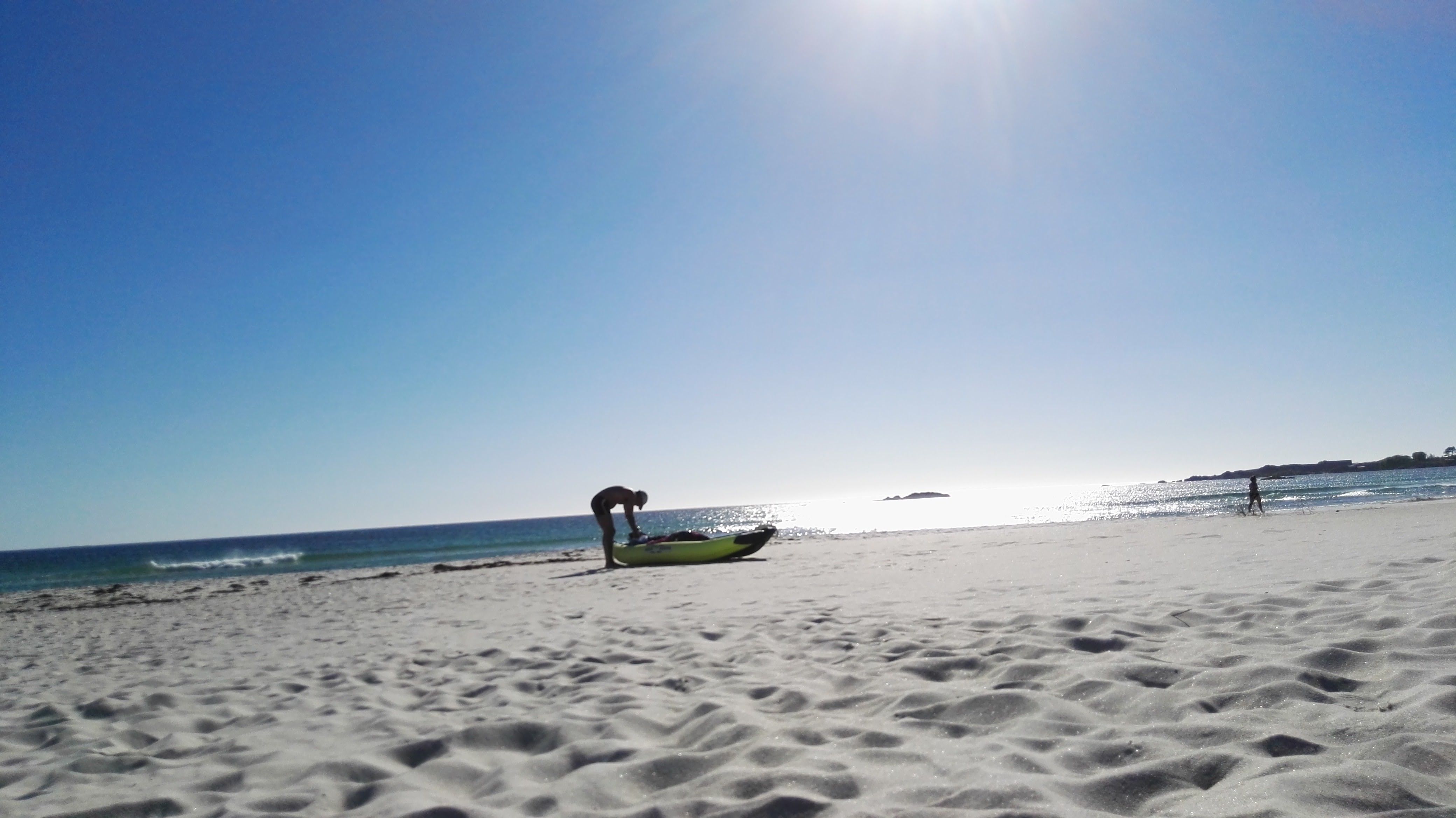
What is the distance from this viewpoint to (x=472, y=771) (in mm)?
2938

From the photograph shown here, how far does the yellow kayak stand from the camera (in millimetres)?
14586

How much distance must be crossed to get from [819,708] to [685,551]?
1132 cm

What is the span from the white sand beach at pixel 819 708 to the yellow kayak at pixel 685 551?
700 cm

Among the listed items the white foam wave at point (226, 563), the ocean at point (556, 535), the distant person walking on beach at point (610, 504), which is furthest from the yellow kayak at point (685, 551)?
the white foam wave at point (226, 563)

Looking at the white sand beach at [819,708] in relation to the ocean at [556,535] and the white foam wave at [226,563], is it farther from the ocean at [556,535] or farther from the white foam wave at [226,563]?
the white foam wave at [226,563]

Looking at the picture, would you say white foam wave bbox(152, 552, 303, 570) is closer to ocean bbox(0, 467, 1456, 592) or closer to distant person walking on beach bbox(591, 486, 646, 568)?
ocean bbox(0, 467, 1456, 592)

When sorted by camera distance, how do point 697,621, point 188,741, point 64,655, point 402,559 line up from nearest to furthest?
point 188,741 < point 697,621 < point 64,655 < point 402,559

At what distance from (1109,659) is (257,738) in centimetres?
413

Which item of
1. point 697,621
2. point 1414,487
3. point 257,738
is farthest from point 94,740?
point 1414,487

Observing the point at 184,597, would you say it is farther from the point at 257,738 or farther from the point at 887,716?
the point at 887,716

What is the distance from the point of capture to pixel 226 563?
1603 inches

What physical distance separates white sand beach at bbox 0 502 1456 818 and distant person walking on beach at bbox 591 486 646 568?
6782 mm

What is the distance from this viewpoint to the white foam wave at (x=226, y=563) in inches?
1427

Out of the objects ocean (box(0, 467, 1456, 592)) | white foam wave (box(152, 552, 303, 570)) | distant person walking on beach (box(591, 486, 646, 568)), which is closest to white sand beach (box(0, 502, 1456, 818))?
distant person walking on beach (box(591, 486, 646, 568))
